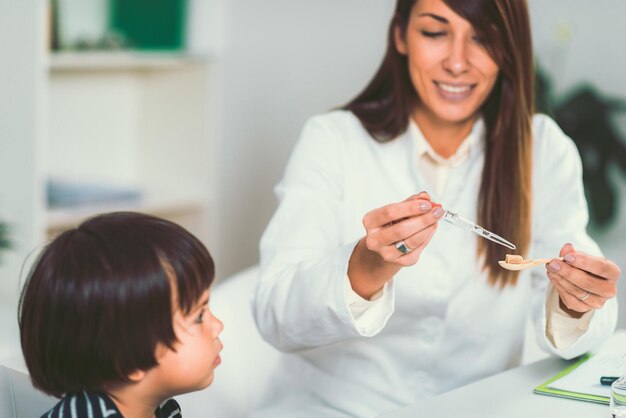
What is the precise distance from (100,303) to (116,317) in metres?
0.02

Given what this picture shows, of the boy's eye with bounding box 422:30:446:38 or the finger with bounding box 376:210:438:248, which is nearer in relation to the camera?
the finger with bounding box 376:210:438:248

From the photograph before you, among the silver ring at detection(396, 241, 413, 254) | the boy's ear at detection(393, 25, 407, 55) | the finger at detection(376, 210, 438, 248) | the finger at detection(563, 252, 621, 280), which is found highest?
the boy's ear at detection(393, 25, 407, 55)

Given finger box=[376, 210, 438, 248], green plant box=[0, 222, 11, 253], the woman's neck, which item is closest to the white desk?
finger box=[376, 210, 438, 248]

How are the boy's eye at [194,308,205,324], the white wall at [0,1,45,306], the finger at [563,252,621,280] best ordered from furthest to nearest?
the white wall at [0,1,45,306]
the finger at [563,252,621,280]
the boy's eye at [194,308,205,324]

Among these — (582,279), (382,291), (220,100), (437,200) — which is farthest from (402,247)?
(220,100)

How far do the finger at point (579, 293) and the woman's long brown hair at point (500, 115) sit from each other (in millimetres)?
313

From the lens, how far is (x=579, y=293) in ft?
4.54

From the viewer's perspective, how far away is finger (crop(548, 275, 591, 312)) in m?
1.39

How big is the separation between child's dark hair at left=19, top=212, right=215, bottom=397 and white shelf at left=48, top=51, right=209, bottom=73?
5.80ft

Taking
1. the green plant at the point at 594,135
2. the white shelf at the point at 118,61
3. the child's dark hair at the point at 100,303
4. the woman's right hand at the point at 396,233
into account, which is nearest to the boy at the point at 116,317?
the child's dark hair at the point at 100,303

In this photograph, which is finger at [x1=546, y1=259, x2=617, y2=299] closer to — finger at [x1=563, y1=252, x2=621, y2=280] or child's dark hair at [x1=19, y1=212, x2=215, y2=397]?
finger at [x1=563, y1=252, x2=621, y2=280]

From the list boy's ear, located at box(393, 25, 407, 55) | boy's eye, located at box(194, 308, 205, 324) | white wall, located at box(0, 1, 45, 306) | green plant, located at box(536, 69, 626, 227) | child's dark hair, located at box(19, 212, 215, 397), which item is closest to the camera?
child's dark hair, located at box(19, 212, 215, 397)

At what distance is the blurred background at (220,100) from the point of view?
282cm

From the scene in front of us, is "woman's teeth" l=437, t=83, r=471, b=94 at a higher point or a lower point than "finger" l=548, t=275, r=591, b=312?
higher
